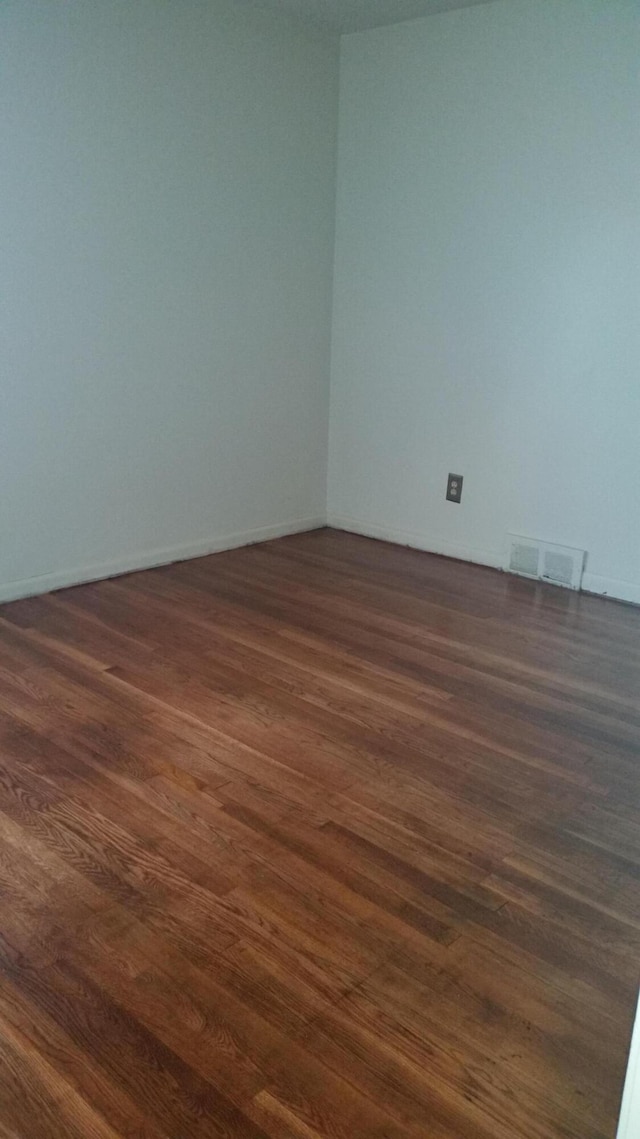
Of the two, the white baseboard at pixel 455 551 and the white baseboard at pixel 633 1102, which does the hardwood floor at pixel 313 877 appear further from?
the white baseboard at pixel 455 551

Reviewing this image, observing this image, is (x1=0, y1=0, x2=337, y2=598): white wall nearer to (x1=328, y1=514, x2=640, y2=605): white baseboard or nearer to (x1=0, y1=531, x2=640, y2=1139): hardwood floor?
(x1=328, y1=514, x2=640, y2=605): white baseboard

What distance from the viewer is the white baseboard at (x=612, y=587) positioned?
340 centimetres

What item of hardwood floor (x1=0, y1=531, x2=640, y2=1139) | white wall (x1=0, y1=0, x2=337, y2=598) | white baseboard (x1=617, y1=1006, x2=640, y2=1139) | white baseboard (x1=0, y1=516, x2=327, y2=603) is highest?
white wall (x1=0, y1=0, x2=337, y2=598)

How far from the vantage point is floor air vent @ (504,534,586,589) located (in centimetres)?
354

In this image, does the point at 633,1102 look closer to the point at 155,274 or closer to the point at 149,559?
the point at 149,559

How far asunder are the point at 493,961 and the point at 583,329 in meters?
2.56

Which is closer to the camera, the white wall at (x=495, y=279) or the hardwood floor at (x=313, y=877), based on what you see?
the hardwood floor at (x=313, y=877)

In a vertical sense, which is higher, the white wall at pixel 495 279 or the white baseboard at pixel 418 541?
the white wall at pixel 495 279

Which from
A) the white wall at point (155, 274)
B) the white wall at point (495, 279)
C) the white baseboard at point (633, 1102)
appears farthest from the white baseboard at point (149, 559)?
the white baseboard at point (633, 1102)

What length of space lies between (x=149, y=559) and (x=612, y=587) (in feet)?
6.21

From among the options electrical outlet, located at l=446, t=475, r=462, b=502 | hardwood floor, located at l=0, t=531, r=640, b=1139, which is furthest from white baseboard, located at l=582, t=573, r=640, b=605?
electrical outlet, located at l=446, t=475, r=462, b=502

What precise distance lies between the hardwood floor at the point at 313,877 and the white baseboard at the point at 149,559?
0.62ft

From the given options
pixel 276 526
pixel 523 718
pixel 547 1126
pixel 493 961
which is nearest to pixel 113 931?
pixel 493 961

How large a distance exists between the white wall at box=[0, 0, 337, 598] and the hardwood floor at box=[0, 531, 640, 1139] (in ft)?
2.03
